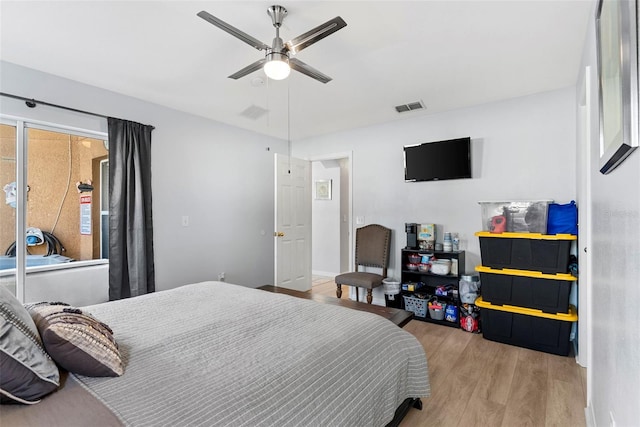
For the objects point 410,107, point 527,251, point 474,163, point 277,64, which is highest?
point 410,107

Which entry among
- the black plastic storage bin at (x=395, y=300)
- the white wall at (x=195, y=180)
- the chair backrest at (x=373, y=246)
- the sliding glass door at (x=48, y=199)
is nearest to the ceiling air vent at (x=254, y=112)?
the white wall at (x=195, y=180)

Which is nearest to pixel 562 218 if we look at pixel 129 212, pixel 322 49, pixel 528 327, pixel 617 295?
pixel 528 327

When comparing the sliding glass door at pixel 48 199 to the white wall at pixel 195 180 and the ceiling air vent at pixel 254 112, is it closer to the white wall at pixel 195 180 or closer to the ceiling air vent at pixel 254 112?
the white wall at pixel 195 180

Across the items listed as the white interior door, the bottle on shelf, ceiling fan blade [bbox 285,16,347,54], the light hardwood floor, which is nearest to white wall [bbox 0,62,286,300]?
the white interior door

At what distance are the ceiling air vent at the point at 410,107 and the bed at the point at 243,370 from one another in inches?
101

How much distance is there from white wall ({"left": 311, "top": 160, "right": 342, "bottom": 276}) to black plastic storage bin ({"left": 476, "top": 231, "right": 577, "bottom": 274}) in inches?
132

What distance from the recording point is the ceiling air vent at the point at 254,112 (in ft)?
12.0

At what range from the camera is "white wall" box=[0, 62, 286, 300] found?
280 cm

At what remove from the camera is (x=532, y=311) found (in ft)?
9.14

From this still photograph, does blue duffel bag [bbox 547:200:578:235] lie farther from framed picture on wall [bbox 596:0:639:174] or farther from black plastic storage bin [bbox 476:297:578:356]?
framed picture on wall [bbox 596:0:639:174]

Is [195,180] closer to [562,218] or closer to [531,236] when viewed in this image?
[531,236]

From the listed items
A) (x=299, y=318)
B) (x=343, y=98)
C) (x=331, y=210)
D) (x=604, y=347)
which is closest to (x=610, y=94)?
(x=604, y=347)

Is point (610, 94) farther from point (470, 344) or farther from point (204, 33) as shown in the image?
point (470, 344)

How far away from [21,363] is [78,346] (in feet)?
0.52
